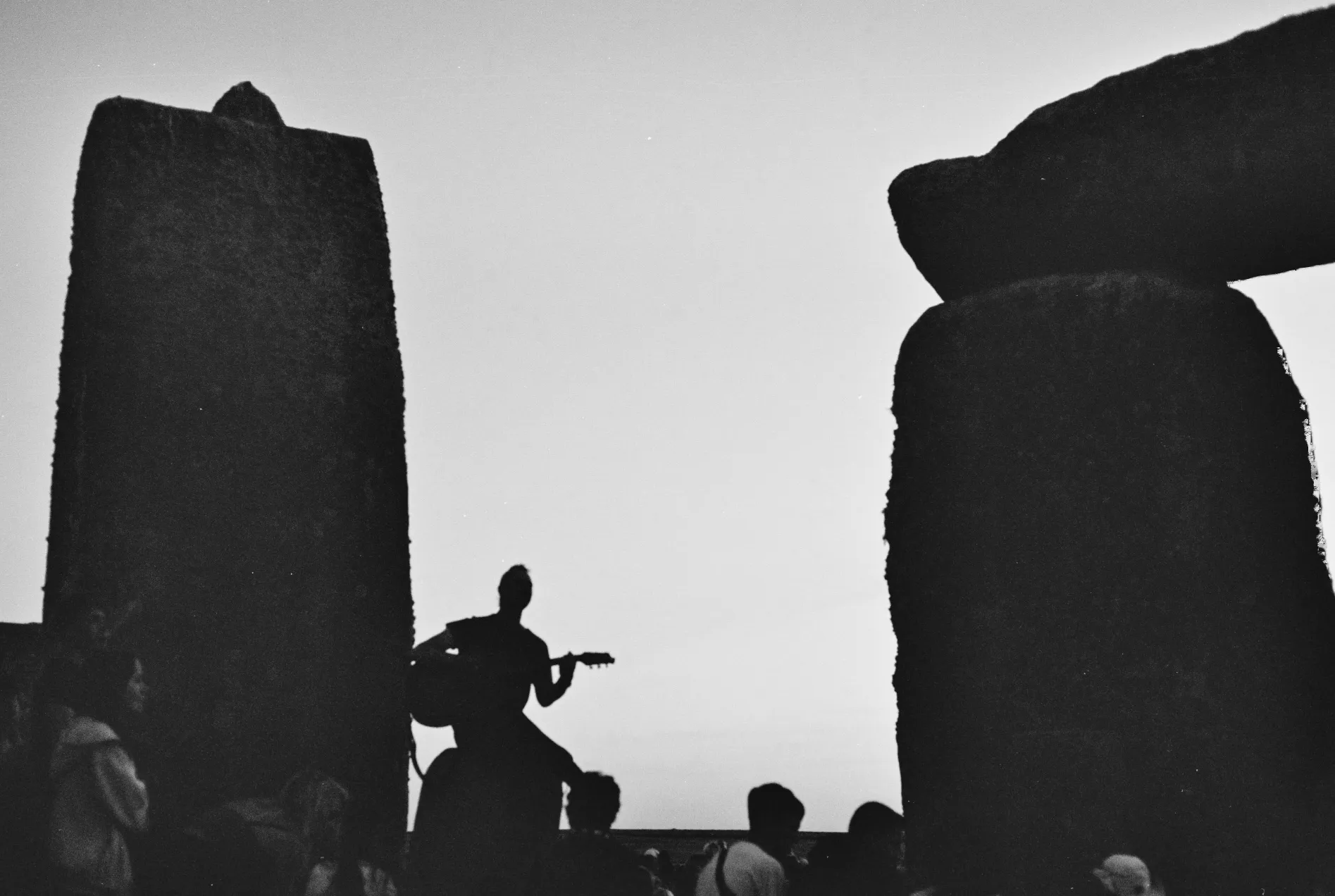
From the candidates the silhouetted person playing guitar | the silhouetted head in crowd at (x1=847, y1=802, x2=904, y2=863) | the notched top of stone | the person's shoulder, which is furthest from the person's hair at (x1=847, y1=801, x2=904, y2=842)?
the notched top of stone

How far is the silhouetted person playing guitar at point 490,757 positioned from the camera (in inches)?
193

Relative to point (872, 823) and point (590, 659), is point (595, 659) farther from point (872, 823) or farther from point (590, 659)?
point (872, 823)

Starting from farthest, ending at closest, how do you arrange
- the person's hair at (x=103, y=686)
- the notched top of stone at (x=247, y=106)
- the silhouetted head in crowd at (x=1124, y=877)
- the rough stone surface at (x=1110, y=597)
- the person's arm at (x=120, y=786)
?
the notched top of stone at (x=247, y=106) → the rough stone surface at (x=1110, y=597) → the silhouetted head in crowd at (x=1124, y=877) → the person's hair at (x=103, y=686) → the person's arm at (x=120, y=786)

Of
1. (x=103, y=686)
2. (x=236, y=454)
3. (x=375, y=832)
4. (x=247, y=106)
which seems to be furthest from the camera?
(x=247, y=106)

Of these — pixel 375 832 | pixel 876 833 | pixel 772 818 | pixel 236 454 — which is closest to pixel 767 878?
pixel 772 818

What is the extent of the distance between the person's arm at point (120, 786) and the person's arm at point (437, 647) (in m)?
1.19

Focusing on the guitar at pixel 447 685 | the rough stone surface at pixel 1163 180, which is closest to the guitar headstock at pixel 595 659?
the guitar at pixel 447 685

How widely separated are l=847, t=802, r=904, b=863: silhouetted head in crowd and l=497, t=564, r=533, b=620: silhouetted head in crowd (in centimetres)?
109

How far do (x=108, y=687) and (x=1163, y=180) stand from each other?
290cm

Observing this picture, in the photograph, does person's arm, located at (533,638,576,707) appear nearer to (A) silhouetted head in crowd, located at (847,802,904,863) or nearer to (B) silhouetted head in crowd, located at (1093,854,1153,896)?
(A) silhouetted head in crowd, located at (847,802,904,863)

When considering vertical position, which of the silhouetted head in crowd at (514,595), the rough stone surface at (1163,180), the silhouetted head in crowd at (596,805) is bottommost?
the silhouetted head in crowd at (596,805)

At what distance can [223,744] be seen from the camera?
472 centimetres

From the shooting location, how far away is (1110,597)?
15.1 ft

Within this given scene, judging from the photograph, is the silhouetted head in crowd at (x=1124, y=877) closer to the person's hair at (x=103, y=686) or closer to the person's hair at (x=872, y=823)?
the person's hair at (x=872, y=823)
